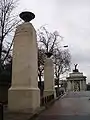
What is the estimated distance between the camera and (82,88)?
9681cm

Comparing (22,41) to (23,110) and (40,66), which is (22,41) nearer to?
(23,110)

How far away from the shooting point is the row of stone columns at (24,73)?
16.7 meters

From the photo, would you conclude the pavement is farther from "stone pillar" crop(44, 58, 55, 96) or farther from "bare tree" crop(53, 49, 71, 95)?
"bare tree" crop(53, 49, 71, 95)

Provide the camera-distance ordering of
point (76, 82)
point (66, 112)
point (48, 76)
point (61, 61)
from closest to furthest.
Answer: point (66, 112)
point (48, 76)
point (61, 61)
point (76, 82)

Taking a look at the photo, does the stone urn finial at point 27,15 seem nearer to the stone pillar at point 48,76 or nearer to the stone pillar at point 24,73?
the stone pillar at point 24,73

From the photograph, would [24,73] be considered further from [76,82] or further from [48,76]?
[76,82]

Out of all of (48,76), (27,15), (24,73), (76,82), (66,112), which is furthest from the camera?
(76,82)

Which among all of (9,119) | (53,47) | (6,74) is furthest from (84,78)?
Result: (9,119)

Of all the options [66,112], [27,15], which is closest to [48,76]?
[27,15]

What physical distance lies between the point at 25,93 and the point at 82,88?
269 ft

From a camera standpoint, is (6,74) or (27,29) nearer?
(27,29)

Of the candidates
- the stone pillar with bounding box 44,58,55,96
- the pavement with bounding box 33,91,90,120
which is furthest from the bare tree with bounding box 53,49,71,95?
the pavement with bounding box 33,91,90,120

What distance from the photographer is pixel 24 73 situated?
1723 centimetres

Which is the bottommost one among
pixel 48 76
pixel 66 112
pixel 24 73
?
pixel 66 112
